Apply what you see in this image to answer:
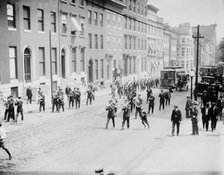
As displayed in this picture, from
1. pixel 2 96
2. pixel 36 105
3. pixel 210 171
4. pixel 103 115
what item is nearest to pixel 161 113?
pixel 103 115

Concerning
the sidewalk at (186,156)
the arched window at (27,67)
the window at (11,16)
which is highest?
the window at (11,16)

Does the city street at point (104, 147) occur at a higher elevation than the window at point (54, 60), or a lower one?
lower

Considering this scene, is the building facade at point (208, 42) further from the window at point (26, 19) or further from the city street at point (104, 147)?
the window at point (26, 19)

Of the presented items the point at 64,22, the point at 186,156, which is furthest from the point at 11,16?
the point at 186,156

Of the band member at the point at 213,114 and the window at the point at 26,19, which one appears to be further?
the band member at the point at 213,114

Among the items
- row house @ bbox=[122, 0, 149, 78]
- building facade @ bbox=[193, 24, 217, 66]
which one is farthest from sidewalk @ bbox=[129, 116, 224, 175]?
row house @ bbox=[122, 0, 149, 78]

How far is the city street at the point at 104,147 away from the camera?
9.77m

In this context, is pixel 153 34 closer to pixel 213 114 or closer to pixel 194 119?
pixel 213 114

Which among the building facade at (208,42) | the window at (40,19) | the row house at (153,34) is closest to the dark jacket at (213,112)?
the building facade at (208,42)

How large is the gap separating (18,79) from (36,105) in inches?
206

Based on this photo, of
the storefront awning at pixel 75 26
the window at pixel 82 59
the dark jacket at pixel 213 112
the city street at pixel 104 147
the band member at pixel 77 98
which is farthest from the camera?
the band member at pixel 77 98

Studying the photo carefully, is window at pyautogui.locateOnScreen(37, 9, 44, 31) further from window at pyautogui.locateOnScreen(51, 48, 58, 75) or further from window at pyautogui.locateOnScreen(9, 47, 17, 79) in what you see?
window at pyautogui.locateOnScreen(51, 48, 58, 75)

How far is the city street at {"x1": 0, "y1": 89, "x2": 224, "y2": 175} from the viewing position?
9766 millimetres

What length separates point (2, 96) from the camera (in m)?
10.4
